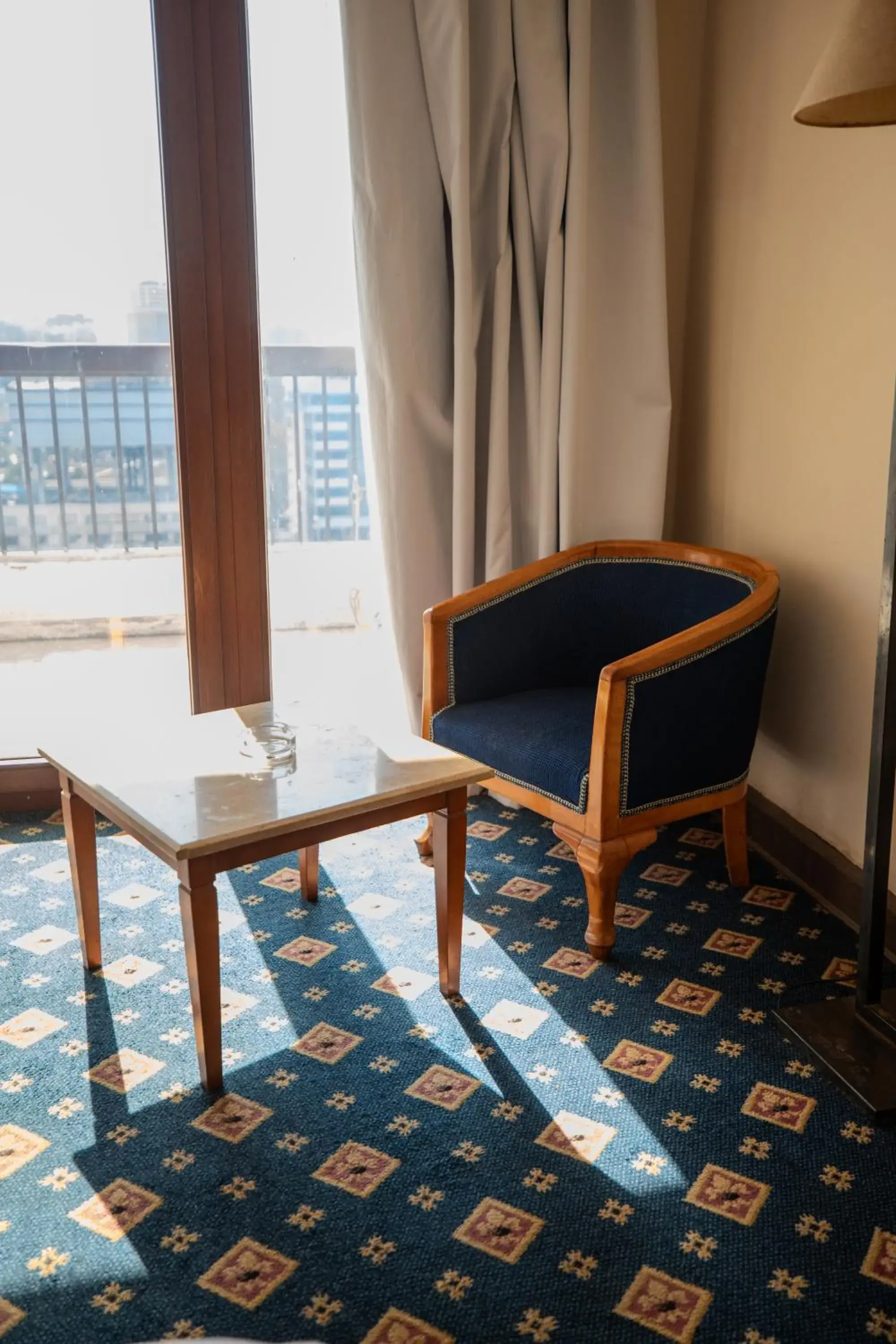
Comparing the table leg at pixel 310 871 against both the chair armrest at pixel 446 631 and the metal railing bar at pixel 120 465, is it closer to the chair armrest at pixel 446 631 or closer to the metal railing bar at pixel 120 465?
the chair armrest at pixel 446 631

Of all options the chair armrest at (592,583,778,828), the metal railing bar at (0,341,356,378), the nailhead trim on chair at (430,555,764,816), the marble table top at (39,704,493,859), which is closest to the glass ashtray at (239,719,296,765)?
the marble table top at (39,704,493,859)

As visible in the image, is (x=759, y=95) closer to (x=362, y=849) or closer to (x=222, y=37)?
(x=222, y=37)

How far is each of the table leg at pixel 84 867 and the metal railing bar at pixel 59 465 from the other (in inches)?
46.2

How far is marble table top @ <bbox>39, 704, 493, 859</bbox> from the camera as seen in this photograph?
1.90 m

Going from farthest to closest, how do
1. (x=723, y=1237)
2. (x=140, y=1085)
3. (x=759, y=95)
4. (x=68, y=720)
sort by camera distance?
(x=68, y=720), (x=759, y=95), (x=140, y=1085), (x=723, y=1237)

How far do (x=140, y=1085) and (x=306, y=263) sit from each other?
2216 millimetres

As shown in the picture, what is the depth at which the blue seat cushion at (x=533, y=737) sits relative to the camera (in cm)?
242

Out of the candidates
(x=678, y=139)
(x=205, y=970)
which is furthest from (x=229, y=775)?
(x=678, y=139)

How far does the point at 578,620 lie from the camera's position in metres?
2.97

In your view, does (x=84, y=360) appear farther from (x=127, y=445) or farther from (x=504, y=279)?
(x=504, y=279)

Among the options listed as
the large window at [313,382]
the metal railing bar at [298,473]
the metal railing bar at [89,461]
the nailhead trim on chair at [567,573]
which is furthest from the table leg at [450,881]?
the metal railing bar at [89,461]

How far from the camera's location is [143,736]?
2.32 metres

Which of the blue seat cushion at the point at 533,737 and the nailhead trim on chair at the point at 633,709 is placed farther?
the blue seat cushion at the point at 533,737

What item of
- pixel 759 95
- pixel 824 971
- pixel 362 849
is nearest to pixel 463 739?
pixel 362 849
